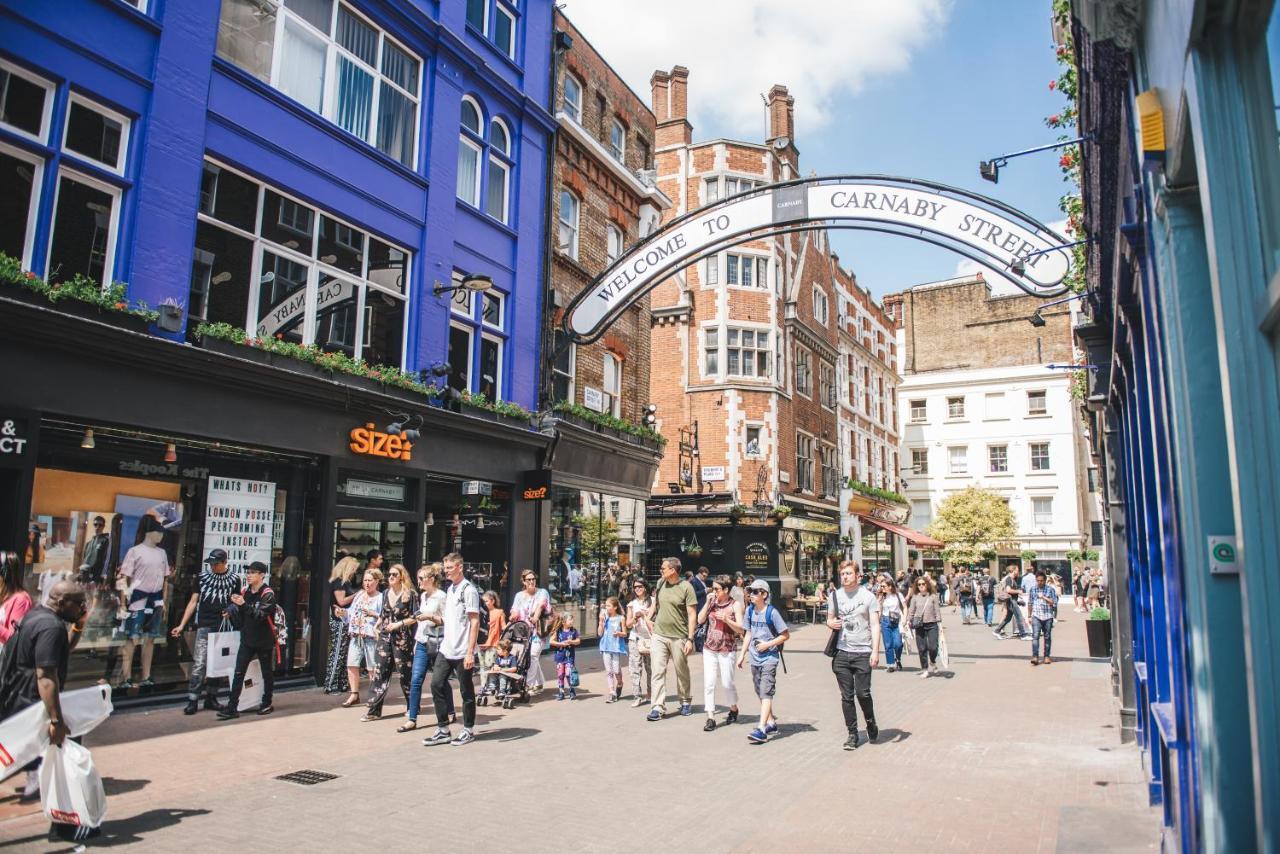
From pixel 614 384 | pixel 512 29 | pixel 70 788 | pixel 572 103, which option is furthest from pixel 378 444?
pixel 572 103

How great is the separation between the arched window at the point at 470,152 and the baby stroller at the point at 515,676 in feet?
27.8

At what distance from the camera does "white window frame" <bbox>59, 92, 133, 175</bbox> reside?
32.2ft

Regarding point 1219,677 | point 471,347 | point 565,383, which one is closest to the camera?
point 1219,677

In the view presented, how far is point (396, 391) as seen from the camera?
13914 mm

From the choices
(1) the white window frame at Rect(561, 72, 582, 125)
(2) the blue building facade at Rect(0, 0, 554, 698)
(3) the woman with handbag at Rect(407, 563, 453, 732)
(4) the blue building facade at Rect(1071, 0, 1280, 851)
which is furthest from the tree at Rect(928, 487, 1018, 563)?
(4) the blue building facade at Rect(1071, 0, 1280, 851)

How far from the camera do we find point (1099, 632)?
1777 cm

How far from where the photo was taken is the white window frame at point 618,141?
22.5 meters

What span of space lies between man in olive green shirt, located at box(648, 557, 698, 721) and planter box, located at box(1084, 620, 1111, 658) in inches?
412

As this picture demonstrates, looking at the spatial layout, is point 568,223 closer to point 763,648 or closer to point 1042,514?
point 763,648

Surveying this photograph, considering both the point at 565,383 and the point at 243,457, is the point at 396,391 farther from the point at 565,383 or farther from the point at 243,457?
the point at 565,383

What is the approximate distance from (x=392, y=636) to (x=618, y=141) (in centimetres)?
1595

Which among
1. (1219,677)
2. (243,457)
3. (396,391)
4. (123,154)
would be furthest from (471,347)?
(1219,677)

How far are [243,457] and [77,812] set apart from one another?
6.97 meters

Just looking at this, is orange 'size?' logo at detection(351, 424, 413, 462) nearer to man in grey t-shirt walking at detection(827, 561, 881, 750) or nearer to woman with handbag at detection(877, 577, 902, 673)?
man in grey t-shirt walking at detection(827, 561, 881, 750)
